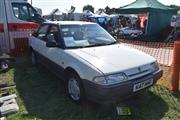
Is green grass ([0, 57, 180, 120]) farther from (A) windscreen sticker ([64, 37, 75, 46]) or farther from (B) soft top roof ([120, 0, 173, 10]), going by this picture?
(B) soft top roof ([120, 0, 173, 10])

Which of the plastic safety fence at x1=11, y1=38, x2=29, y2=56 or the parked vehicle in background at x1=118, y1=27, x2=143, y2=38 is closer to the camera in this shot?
the plastic safety fence at x1=11, y1=38, x2=29, y2=56

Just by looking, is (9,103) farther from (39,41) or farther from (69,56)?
(39,41)

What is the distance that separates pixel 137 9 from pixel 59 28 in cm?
1060

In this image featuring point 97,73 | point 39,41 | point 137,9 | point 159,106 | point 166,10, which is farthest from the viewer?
point 166,10

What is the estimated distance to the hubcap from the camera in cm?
433

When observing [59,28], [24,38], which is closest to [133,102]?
[59,28]

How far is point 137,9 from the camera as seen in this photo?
48.3 ft

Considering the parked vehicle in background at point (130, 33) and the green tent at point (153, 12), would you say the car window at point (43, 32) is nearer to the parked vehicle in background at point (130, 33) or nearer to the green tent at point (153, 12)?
the green tent at point (153, 12)

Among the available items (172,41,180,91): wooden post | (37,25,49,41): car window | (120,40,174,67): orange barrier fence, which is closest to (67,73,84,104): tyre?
(37,25,49,41): car window

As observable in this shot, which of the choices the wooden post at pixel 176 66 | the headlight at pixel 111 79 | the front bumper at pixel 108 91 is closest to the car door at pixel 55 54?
the front bumper at pixel 108 91

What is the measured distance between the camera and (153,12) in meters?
15.2

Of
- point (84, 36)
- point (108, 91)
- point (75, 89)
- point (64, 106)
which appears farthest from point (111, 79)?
point (84, 36)

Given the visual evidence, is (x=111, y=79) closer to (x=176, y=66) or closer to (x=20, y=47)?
(x=176, y=66)

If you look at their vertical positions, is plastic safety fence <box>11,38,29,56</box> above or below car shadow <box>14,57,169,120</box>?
above
